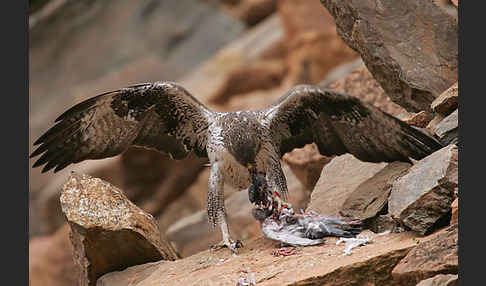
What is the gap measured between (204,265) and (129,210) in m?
0.75

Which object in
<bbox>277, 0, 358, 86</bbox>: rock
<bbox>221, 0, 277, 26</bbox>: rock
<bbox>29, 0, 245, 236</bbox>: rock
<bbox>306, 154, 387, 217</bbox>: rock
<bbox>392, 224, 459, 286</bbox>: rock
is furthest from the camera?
<bbox>221, 0, 277, 26</bbox>: rock

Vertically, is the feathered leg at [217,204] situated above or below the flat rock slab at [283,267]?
above

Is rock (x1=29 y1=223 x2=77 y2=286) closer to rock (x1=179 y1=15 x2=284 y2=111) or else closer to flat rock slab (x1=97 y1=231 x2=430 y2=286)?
rock (x1=179 y1=15 x2=284 y2=111)

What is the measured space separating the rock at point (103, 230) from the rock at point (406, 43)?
2335mm

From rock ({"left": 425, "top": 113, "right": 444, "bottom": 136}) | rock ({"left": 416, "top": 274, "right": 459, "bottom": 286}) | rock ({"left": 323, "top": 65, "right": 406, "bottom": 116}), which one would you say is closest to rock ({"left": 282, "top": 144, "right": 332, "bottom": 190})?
rock ({"left": 323, "top": 65, "right": 406, "bottom": 116})

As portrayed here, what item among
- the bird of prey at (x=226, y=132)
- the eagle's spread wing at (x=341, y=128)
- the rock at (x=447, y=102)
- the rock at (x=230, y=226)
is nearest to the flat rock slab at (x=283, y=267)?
the bird of prey at (x=226, y=132)

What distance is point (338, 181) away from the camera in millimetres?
Result: 6609

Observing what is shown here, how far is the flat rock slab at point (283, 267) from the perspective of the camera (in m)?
4.59

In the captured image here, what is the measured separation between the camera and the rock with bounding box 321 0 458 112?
6.35 metres

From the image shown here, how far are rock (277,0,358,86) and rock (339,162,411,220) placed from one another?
622cm

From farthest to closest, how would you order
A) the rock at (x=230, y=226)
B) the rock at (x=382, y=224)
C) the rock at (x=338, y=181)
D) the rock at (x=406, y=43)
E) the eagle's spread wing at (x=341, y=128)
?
the rock at (x=230, y=226) → the rock at (x=406, y=43) → the rock at (x=338, y=181) → the eagle's spread wing at (x=341, y=128) → the rock at (x=382, y=224)

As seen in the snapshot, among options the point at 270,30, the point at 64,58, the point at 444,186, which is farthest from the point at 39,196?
the point at 444,186

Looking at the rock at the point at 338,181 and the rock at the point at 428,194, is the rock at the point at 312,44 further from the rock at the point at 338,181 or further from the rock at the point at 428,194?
the rock at the point at 428,194

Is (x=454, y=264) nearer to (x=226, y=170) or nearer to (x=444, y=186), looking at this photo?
(x=444, y=186)
